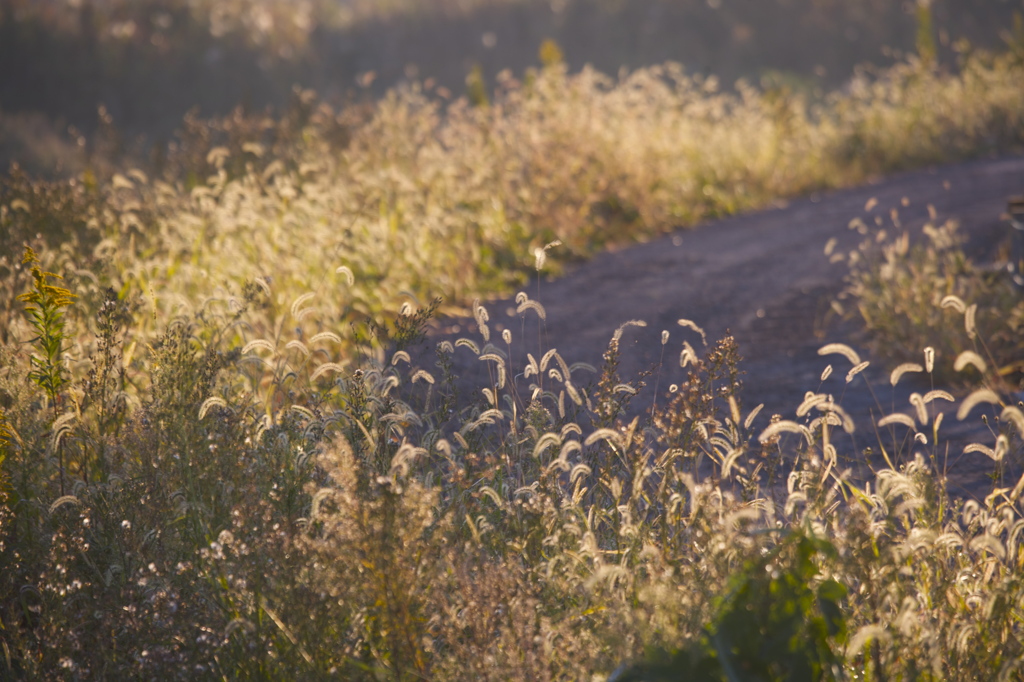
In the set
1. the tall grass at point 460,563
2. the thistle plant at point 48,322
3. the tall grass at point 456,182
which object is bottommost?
the tall grass at point 460,563

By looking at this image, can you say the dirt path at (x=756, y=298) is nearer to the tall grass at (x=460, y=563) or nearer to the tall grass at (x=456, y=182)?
the tall grass at (x=456, y=182)

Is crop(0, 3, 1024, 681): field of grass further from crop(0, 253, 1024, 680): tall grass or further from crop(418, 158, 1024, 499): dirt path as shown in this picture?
crop(418, 158, 1024, 499): dirt path

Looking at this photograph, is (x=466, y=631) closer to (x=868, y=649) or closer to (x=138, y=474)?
(x=868, y=649)

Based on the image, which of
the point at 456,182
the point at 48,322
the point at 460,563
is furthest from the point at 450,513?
the point at 456,182

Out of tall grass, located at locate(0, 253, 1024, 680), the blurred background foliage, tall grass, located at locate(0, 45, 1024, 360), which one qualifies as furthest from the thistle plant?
the blurred background foliage

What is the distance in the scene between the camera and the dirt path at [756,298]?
179 inches

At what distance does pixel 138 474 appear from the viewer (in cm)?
281

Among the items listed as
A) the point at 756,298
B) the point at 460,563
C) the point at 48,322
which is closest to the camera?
the point at 460,563

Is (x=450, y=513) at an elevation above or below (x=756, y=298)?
below

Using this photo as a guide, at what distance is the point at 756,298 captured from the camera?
6277mm

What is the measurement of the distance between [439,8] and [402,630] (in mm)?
32857

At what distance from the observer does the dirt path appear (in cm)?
454

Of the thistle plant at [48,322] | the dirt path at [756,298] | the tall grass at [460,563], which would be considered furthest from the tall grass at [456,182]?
the tall grass at [460,563]

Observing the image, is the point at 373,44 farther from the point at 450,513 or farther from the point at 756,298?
the point at 450,513
